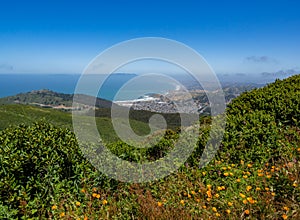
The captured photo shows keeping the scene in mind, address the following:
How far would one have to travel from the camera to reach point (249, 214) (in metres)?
2.82

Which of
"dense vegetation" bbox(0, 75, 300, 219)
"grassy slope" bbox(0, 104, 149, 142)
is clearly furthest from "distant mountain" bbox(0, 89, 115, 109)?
"dense vegetation" bbox(0, 75, 300, 219)

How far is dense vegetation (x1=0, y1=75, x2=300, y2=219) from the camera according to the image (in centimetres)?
298

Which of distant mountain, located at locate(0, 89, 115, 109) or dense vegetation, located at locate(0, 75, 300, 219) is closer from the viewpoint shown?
dense vegetation, located at locate(0, 75, 300, 219)

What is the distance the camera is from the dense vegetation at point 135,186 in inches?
117

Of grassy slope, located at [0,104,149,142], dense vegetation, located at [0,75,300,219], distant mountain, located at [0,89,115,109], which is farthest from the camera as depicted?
distant mountain, located at [0,89,115,109]

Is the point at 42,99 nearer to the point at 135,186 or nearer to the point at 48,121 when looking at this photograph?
the point at 48,121

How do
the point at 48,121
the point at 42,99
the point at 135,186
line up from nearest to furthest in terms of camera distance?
the point at 135,186 < the point at 48,121 < the point at 42,99

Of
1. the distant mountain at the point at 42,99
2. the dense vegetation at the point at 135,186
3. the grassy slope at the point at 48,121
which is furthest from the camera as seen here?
the distant mountain at the point at 42,99

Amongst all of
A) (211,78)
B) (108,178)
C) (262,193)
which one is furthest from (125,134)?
(262,193)

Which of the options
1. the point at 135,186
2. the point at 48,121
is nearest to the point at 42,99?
the point at 48,121

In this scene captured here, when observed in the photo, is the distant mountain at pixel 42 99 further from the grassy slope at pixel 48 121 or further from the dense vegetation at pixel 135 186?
the dense vegetation at pixel 135 186

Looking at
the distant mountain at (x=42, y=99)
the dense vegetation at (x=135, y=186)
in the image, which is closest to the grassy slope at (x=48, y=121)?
the dense vegetation at (x=135, y=186)

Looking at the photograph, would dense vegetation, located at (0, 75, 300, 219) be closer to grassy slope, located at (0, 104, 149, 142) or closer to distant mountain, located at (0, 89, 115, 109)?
grassy slope, located at (0, 104, 149, 142)

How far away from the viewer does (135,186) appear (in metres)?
3.77
